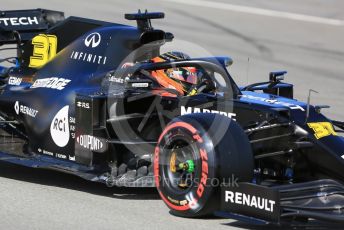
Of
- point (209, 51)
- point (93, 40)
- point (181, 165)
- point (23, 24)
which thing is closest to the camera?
point (181, 165)

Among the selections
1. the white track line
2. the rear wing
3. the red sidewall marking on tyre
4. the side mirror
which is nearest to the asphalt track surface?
the white track line

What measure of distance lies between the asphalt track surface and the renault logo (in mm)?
1382

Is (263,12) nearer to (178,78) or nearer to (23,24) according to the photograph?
(23,24)

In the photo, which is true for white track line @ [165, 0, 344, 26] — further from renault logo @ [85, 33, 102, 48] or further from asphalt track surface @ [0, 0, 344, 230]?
renault logo @ [85, 33, 102, 48]

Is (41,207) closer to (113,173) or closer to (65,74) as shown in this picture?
(113,173)

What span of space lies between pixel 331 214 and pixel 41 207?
259 centimetres

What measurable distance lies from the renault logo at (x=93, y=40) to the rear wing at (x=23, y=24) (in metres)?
1.64

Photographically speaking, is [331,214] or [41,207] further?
[41,207]

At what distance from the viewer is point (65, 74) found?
31.4 ft

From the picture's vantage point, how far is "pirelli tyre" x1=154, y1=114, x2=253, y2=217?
744cm

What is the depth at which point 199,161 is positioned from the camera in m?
7.55

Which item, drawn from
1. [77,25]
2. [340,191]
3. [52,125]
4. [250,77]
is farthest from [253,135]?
[250,77]

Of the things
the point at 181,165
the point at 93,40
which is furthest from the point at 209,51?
the point at 181,165

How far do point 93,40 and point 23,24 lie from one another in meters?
1.90
